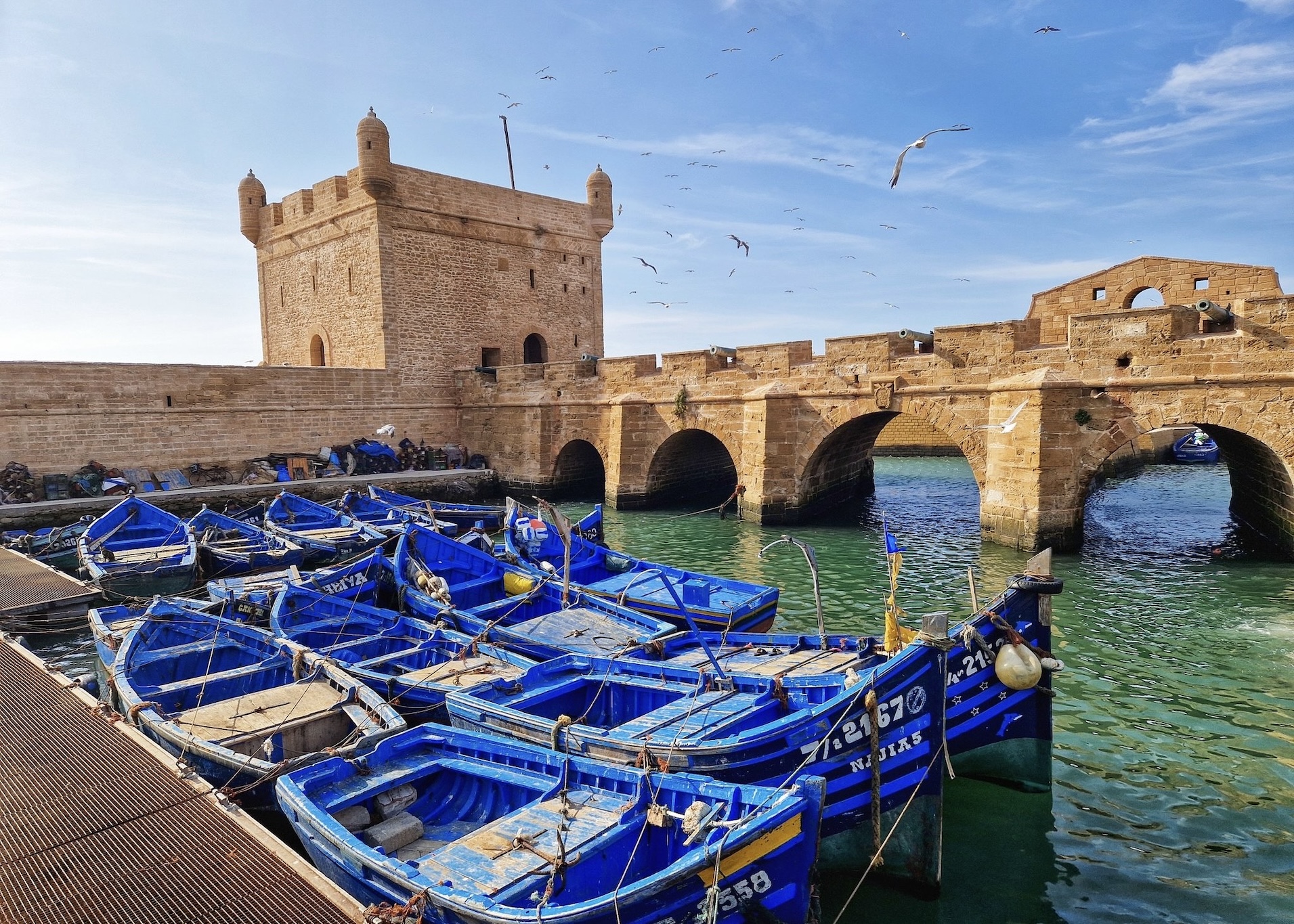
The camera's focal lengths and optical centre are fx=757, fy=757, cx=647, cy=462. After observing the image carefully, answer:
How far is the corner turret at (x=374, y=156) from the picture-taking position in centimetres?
2366

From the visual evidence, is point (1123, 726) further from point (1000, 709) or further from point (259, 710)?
point (259, 710)

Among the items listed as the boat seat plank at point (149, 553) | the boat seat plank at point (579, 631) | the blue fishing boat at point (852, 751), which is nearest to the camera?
the blue fishing boat at point (852, 751)

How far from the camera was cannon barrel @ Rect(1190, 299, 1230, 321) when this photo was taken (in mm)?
12664

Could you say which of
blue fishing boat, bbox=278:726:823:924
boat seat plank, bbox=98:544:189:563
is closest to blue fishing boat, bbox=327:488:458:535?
boat seat plank, bbox=98:544:189:563

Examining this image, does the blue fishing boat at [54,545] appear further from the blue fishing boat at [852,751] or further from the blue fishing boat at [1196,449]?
the blue fishing boat at [1196,449]

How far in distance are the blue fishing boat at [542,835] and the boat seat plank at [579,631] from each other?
265 cm

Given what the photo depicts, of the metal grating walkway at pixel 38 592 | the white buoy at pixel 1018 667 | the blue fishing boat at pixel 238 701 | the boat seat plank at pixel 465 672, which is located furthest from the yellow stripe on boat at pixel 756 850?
the metal grating walkway at pixel 38 592

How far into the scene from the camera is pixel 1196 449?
32.0 m

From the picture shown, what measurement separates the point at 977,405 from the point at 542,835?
1378cm

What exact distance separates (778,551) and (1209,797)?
1019 centimetres

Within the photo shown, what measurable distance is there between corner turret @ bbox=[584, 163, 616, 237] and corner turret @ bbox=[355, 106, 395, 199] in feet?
29.5

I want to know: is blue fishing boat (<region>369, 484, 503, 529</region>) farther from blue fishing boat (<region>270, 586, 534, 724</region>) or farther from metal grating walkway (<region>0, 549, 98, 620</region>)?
blue fishing boat (<region>270, 586, 534, 724</region>)

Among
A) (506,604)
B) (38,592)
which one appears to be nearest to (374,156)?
(38,592)

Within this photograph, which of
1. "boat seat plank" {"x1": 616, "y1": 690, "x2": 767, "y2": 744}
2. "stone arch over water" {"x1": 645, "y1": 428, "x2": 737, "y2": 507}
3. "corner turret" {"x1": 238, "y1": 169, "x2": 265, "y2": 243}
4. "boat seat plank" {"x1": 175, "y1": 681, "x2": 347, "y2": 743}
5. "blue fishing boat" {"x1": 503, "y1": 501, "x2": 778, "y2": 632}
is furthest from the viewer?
"corner turret" {"x1": 238, "y1": 169, "x2": 265, "y2": 243}
